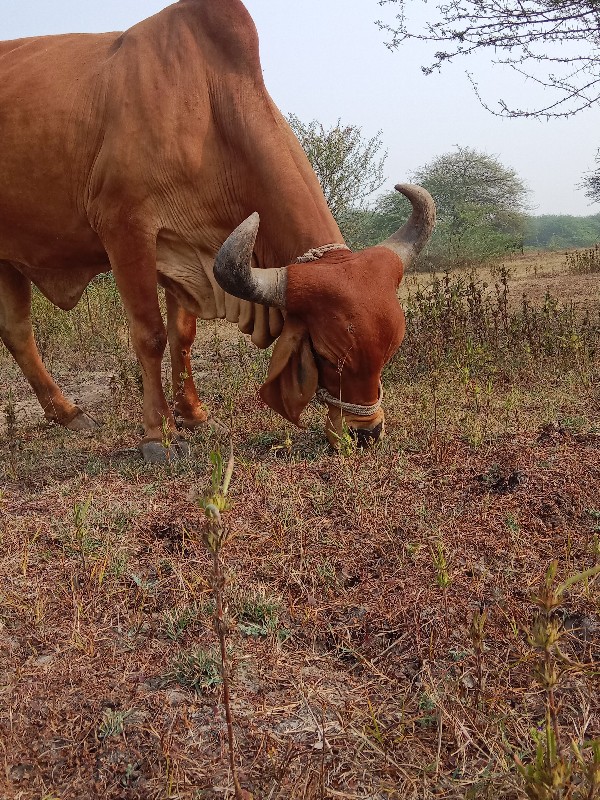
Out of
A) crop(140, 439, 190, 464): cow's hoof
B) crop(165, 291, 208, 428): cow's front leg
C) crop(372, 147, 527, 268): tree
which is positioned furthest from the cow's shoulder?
crop(372, 147, 527, 268): tree

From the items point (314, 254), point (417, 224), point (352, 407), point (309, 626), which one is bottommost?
point (309, 626)

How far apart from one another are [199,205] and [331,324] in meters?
1.11

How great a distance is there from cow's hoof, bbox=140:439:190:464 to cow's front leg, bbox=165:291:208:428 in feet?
1.99

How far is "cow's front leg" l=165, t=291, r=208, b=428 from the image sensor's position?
4750 millimetres

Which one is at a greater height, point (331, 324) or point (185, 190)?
point (185, 190)

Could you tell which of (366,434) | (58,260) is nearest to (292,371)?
(366,434)

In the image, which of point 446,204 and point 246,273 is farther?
point 446,204

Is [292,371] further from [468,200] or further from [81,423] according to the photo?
[468,200]

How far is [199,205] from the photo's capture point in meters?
3.94

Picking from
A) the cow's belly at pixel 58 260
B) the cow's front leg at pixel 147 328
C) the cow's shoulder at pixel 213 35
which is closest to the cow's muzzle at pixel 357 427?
the cow's front leg at pixel 147 328

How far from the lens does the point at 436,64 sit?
5.94 metres

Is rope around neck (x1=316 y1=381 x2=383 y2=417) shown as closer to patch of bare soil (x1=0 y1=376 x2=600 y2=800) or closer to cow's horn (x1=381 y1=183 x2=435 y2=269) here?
patch of bare soil (x1=0 y1=376 x2=600 y2=800)

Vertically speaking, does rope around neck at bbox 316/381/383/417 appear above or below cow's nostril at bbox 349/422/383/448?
above

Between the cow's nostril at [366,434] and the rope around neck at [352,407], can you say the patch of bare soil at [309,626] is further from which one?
the rope around neck at [352,407]
